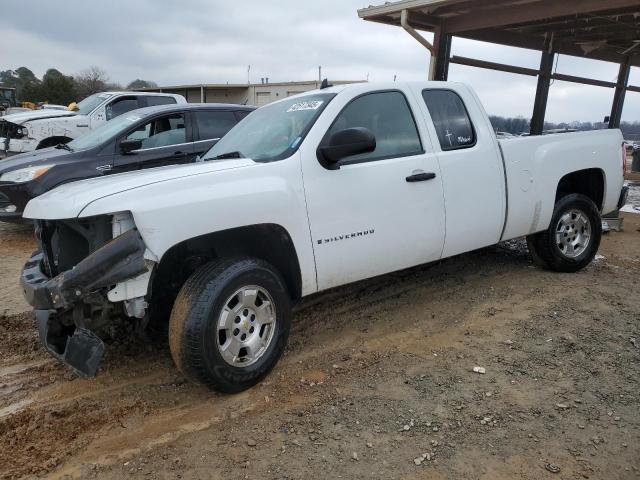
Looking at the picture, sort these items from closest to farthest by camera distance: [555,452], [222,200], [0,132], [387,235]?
[555,452], [222,200], [387,235], [0,132]

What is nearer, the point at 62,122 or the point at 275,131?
the point at 275,131

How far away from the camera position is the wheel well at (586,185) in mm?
5641

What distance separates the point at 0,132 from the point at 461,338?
33.8 feet

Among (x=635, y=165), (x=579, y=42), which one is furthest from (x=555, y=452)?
(x=635, y=165)

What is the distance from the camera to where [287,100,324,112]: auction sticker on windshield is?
3820 millimetres

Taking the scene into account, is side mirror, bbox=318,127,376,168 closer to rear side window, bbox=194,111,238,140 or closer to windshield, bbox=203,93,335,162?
windshield, bbox=203,93,335,162

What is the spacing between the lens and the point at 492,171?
4.57 meters

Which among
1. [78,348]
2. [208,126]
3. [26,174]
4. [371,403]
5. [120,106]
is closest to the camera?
[78,348]

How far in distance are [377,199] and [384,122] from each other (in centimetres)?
69

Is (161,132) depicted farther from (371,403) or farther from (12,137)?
(371,403)

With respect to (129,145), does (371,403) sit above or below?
below

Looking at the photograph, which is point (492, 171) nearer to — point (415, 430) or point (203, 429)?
point (415, 430)

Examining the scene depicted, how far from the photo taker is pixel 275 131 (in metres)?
3.90

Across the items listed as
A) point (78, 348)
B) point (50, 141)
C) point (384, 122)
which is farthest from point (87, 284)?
point (50, 141)
